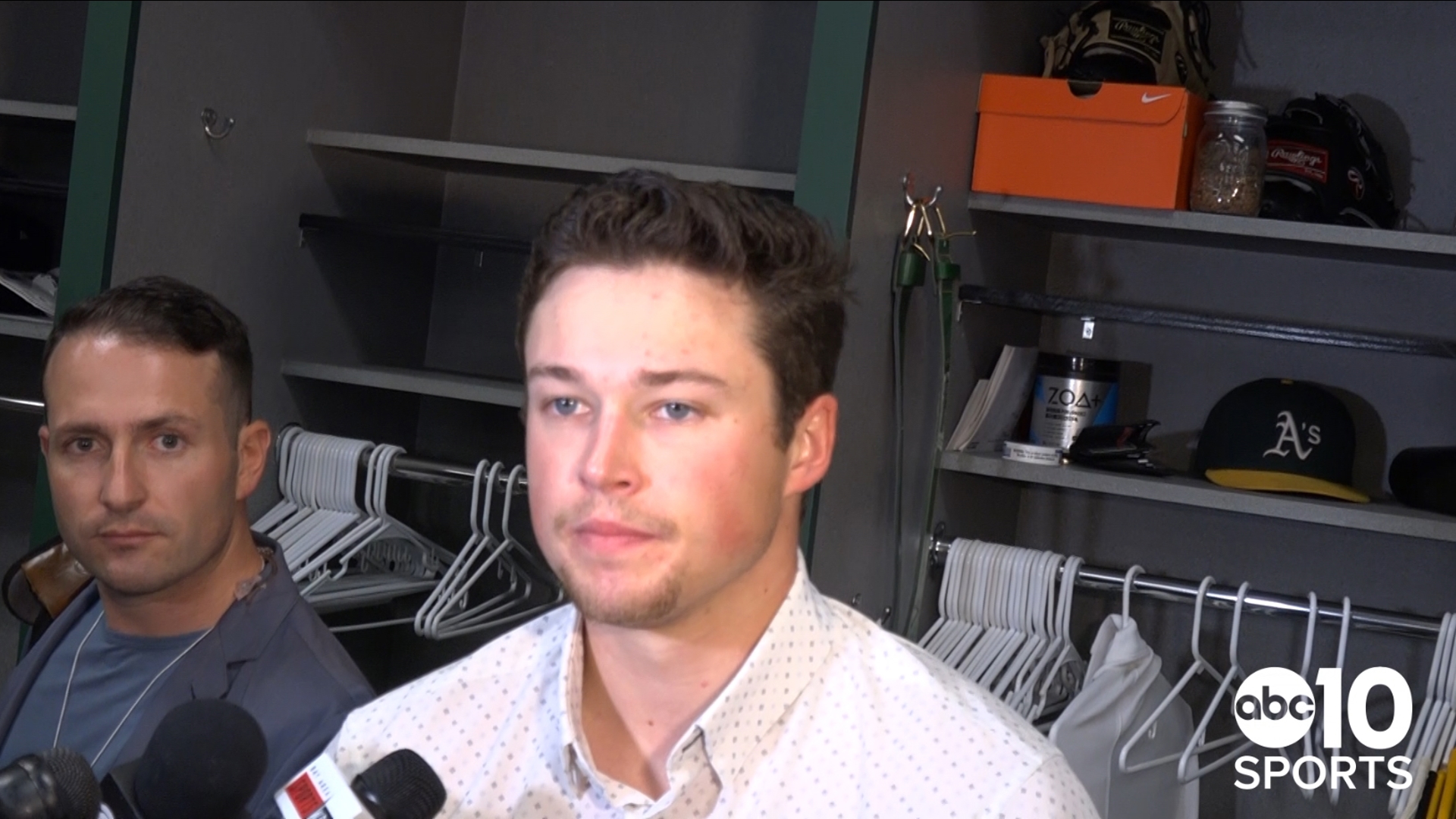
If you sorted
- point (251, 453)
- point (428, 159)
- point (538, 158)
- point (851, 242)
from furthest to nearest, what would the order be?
point (428, 159) → point (538, 158) → point (851, 242) → point (251, 453)

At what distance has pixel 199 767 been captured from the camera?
3.10 feet

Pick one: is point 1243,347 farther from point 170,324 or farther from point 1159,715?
point 170,324

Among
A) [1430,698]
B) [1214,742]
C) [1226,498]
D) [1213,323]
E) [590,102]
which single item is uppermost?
[590,102]

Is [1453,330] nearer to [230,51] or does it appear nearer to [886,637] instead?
[886,637]

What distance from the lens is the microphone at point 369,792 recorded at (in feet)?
2.84

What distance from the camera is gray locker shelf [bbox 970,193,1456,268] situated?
2.17m

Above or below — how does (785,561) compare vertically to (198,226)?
below

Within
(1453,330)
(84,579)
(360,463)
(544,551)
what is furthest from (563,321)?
(1453,330)

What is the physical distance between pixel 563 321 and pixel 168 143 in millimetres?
1355

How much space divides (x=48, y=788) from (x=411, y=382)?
174 cm

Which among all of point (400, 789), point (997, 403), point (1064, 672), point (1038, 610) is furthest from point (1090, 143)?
point (400, 789)

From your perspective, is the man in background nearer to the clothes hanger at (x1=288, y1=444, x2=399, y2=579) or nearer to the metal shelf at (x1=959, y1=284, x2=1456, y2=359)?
the clothes hanger at (x1=288, y1=444, x2=399, y2=579)

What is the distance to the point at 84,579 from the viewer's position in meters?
1.93

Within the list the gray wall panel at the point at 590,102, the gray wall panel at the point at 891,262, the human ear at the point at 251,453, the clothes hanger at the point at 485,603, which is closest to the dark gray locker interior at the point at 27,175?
the human ear at the point at 251,453
